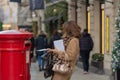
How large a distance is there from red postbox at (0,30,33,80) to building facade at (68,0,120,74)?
11483 mm

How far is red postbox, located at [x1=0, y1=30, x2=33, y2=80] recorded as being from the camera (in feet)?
24.8

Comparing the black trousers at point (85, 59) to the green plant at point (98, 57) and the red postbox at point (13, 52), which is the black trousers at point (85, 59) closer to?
the green plant at point (98, 57)

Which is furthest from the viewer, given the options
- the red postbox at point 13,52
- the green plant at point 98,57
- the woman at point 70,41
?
the green plant at point 98,57

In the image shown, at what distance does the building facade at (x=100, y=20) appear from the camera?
65.1 ft

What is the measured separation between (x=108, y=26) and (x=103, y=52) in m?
1.98

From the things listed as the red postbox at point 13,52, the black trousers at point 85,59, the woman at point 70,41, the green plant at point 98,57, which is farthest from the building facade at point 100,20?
the red postbox at point 13,52

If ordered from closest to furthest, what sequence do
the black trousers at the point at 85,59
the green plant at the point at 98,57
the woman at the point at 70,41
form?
the woman at the point at 70,41
the black trousers at the point at 85,59
the green plant at the point at 98,57

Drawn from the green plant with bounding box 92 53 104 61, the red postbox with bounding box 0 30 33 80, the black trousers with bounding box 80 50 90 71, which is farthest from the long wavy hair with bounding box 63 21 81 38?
the green plant with bounding box 92 53 104 61

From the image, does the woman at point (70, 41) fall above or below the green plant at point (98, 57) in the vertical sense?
above

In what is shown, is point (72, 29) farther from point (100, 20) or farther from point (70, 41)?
point (100, 20)

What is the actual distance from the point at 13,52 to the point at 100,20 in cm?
1580

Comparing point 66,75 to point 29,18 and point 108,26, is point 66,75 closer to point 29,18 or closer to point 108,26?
point 108,26

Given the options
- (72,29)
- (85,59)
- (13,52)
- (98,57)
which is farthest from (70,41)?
(98,57)

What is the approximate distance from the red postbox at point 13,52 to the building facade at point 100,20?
11483mm
